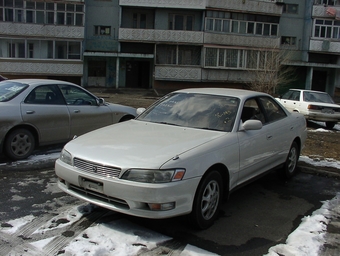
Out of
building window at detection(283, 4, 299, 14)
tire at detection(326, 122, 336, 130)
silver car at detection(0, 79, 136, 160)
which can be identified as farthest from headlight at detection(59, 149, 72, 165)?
building window at detection(283, 4, 299, 14)

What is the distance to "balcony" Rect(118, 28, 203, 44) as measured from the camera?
1226 inches

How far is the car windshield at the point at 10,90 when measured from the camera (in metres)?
6.80

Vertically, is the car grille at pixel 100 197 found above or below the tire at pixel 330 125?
above

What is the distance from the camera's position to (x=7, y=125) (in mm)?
Result: 6551

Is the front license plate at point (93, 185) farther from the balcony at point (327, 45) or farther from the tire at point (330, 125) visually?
the balcony at point (327, 45)

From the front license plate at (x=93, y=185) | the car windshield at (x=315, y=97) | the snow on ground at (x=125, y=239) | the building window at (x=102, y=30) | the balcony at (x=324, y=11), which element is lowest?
the snow on ground at (x=125, y=239)

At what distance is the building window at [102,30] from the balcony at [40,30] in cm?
211

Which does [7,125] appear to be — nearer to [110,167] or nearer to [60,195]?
[60,195]

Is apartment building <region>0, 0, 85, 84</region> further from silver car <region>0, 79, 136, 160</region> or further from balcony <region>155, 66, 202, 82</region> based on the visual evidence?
silver car <region>0, 79, 136, 160</region>

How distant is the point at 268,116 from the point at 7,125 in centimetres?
443

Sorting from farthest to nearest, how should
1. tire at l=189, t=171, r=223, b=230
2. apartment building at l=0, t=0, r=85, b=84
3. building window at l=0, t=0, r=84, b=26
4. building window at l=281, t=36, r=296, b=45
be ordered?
1. building window at l=281, t=36, r=296, b=45
2. building window at l=0, t=0, r=84, b=26
3. apartment building at l=0, t=0, r=85, b=84
4. tire at l=189, t=171, r=223, b=230

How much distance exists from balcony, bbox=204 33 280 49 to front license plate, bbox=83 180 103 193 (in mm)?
28915

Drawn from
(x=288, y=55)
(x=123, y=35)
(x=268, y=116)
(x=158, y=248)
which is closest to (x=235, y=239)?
(x=158, y=248)

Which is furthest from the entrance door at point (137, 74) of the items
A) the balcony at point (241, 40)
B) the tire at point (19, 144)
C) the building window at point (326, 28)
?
the tire at point (19, 144)
